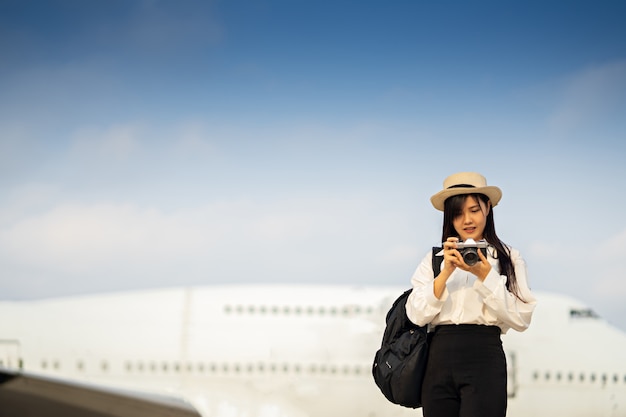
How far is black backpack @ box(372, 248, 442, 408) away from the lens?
Answer: 4082 millimetres

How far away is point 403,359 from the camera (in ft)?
13.6

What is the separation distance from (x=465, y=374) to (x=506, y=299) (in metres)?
0.51

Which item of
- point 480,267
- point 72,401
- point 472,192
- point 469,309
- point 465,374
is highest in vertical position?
point 472,192

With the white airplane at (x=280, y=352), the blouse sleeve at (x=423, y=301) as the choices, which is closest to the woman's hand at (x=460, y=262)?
the blouse sleeve at (x=423, y=301)

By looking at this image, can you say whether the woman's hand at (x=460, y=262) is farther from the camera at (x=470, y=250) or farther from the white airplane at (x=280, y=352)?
the white airplane at (x=280, y=352)

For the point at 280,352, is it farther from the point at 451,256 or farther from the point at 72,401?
the point at 451,256

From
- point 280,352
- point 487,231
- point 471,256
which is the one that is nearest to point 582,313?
point 280,352

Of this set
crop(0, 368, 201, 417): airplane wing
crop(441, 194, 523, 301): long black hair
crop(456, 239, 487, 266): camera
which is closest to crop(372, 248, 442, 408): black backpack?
crop(441, 194, 523, 301): long black hair

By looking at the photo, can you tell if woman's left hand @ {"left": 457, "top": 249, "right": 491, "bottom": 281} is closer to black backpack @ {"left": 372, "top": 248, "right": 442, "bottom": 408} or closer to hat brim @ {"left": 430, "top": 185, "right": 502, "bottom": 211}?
black backpack @ {"left": 372, "top": 248, "right": 442, "bottom": 408}

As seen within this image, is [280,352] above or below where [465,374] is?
→ below

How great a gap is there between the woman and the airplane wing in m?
3.42

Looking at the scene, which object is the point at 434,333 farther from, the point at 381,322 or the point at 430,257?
the point at 381,322

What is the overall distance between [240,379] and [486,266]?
553 centimetres

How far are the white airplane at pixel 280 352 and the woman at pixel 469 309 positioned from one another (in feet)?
15.0
